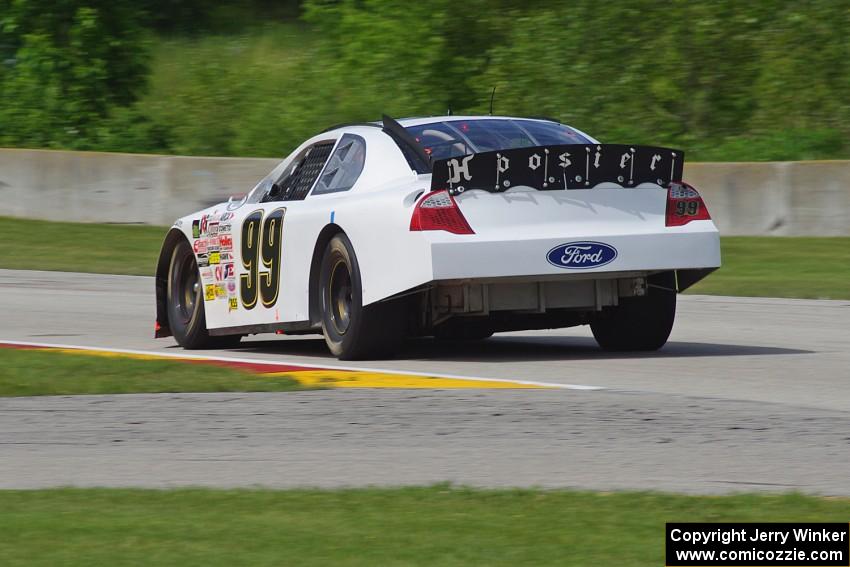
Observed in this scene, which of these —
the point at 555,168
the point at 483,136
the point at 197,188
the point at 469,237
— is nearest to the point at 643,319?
the point at 555,168

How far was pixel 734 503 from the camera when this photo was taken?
→ 550cm

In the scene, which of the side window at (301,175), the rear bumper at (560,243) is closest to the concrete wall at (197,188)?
the side window at (301,175)

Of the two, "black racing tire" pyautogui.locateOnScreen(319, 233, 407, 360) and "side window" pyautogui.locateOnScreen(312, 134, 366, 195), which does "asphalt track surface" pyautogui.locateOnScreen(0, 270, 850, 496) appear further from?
"side window" pyautogui.locateOnScreen(312, 134, 366, 195)

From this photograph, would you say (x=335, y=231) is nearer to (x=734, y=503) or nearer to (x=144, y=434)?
(x=144, y=434)

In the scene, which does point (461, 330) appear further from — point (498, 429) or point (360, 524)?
point (360, 524)

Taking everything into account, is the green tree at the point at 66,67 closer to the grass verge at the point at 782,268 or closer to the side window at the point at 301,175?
the grass verge at the point at 782,268

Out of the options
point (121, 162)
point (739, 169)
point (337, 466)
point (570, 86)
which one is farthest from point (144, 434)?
point (570, 86)

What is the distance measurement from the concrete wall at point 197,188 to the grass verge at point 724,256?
0.23 m

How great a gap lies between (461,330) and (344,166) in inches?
50.3

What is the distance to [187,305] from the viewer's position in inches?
459

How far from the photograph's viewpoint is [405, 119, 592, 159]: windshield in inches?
381

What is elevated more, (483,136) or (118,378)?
(483,136)

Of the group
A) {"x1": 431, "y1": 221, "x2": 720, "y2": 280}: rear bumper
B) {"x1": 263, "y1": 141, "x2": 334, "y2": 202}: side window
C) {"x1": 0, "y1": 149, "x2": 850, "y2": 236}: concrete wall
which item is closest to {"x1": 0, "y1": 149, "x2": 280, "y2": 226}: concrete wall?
{"x1": 0, "y1": 149, "x2": 850, "y2": 236}: concrete wall

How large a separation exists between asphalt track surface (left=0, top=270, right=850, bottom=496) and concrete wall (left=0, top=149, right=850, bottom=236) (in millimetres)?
9397
